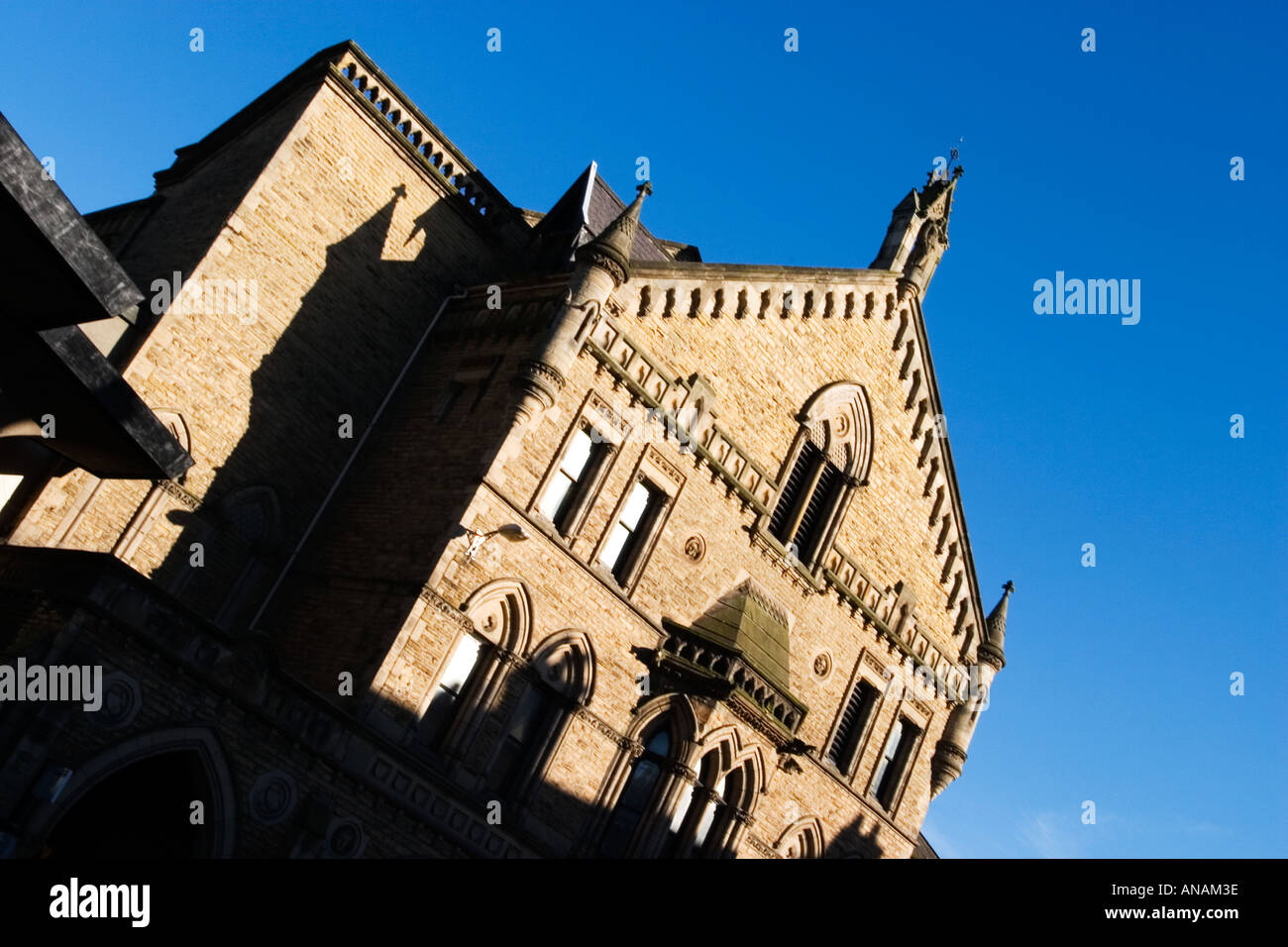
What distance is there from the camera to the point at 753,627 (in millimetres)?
21375

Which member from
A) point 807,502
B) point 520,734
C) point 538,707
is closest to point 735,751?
point 538,707

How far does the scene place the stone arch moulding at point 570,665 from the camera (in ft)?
61.6

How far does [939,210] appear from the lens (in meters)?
28.5

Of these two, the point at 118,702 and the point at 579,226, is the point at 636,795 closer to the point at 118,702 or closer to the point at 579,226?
the point at 118,702

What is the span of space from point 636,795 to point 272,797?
735 cm

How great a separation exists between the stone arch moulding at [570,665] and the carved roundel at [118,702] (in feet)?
22.3

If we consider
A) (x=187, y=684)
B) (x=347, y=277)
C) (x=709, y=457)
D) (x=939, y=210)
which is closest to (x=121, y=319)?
(x=347, y=277)

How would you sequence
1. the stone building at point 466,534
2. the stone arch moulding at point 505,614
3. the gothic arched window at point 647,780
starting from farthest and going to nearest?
the gothic arched window at point 647,780 < the stone arch moulding at point 505,614 < the stone building at point 466,534

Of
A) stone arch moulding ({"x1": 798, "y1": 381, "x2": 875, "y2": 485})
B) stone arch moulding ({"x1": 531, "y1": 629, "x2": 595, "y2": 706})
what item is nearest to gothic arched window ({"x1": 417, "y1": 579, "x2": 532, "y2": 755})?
stone arch moulding ({"x1": 531, "y1": 629, "x2": 595, "y2": 706})

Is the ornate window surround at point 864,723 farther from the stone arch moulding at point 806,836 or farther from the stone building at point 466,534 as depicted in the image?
the stone arch moulding at point 806,836

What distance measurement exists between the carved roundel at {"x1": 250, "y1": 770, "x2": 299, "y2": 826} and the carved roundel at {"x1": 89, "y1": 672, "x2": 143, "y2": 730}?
182 cm

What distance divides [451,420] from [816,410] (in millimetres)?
7777

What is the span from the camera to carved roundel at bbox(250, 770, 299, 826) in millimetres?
14266

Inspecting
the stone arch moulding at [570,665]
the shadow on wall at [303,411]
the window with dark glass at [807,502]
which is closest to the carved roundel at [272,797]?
the stone arch moulding at [570,665]
